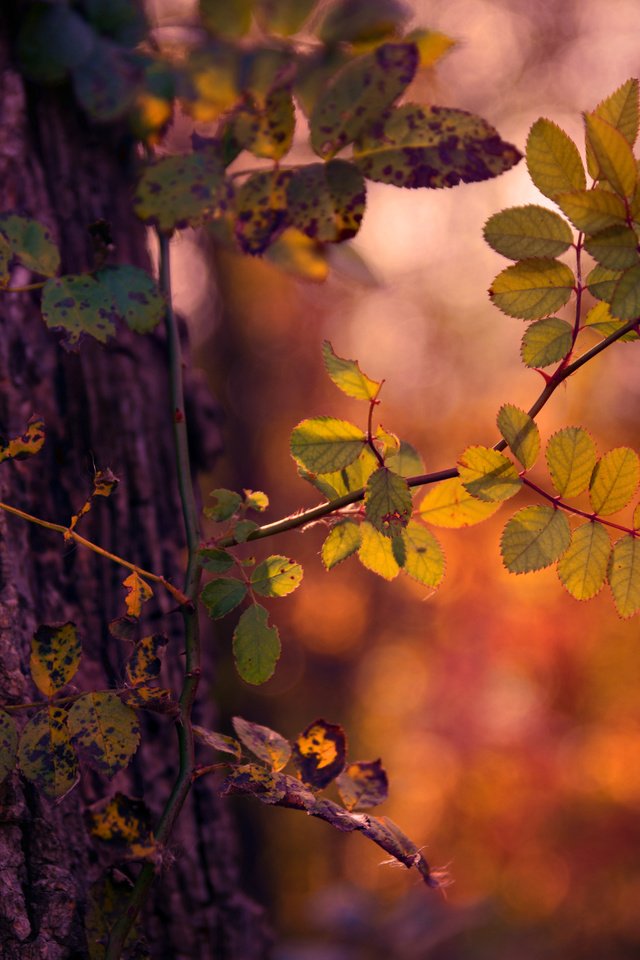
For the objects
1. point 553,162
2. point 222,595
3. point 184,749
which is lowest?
point 184,749

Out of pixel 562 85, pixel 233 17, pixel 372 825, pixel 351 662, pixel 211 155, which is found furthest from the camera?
pixel 351 662

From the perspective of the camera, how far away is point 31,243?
0.78 metres

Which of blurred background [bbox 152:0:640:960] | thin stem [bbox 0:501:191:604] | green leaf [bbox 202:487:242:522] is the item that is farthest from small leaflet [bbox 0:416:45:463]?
blurred background [bbox 152:0:640:960]

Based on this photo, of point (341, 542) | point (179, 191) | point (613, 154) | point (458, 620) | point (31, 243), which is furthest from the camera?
point (458, 620)

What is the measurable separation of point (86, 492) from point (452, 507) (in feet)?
1.40

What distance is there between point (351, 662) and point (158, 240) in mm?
7752

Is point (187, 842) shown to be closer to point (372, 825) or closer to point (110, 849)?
point (110, 849)

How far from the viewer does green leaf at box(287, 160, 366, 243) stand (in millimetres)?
837

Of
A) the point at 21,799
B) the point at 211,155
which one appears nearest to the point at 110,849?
the point at 21,799

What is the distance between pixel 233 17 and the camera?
111cm

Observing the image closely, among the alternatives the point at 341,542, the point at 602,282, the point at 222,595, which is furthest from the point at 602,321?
the point at 222,595

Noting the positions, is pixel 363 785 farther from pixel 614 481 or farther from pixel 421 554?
pixel 614 481

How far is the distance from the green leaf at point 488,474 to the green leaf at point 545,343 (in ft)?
0.27

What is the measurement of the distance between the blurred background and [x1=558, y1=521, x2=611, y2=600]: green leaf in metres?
5.22
